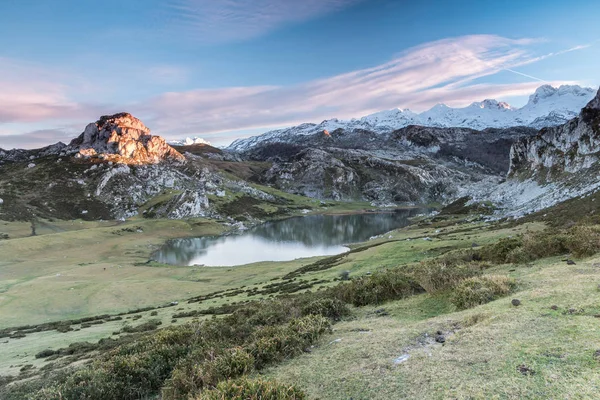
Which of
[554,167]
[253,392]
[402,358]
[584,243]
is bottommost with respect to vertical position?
[402,358]

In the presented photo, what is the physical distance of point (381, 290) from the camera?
17.6 metres

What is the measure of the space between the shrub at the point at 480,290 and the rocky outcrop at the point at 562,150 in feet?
246

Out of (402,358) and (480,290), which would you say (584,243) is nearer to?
(480,290)

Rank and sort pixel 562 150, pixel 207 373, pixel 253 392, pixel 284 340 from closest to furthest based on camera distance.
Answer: pixel 253 392 < pixel 207 373 < pixel 284 340 < pixel 562 150

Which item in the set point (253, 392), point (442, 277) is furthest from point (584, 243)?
point (253, 392)

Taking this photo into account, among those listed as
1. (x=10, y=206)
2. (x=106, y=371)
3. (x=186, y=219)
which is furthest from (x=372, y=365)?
(x=10, y=206)

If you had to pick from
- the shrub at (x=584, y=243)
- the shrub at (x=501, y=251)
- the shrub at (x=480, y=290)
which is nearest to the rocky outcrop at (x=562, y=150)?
the shrub at (x=501, y=251)

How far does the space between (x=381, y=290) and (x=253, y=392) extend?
11792 millimetres

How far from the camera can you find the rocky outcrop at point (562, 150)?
240 ft

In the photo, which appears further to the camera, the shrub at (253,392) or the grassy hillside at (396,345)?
the grassy hillside at (396,345)

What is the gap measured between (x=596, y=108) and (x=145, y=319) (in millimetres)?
109235

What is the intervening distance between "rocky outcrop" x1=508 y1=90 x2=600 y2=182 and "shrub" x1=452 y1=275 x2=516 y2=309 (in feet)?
246

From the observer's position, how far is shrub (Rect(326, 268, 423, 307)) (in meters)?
17.4

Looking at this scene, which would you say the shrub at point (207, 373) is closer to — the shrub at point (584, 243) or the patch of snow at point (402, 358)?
the patch of snow at point (402, 358)
